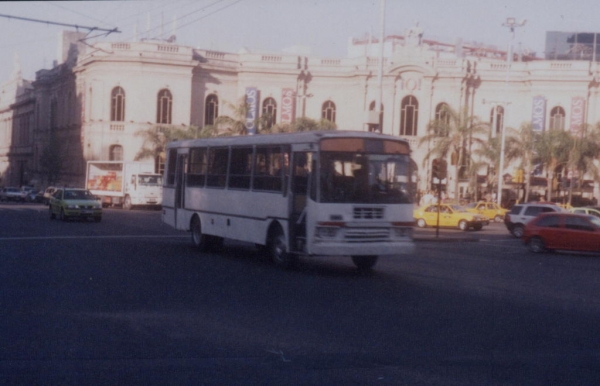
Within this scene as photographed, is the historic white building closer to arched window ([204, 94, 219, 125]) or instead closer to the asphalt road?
arched window ([204, 94, 219, 125])

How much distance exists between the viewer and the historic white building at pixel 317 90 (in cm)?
6762

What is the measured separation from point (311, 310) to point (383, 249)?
5.06m

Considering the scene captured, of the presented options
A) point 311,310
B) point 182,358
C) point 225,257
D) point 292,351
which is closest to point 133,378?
point 182,358

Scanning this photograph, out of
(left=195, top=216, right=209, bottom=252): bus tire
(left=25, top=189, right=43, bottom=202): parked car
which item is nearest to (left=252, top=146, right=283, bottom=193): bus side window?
(left=195, top=216, right=209, bottom=252): bus tire

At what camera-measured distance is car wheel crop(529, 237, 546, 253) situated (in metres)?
27.8

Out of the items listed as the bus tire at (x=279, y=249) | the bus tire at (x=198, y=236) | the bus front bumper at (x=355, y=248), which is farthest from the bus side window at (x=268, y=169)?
the bus tire at (x=198, y=236)

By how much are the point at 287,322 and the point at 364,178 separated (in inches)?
254

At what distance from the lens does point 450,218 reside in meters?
42.8

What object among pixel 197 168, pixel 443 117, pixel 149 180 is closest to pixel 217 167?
pixel 197 168

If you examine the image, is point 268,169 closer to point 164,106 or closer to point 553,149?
point 553,149

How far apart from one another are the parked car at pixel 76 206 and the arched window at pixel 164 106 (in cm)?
3011

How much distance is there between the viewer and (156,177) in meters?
56.0

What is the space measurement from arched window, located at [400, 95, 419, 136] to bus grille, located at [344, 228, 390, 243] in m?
52.1

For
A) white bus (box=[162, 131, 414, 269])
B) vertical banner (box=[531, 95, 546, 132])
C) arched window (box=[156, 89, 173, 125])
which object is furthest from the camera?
arched window (box=[156, 89, 173, 125])
